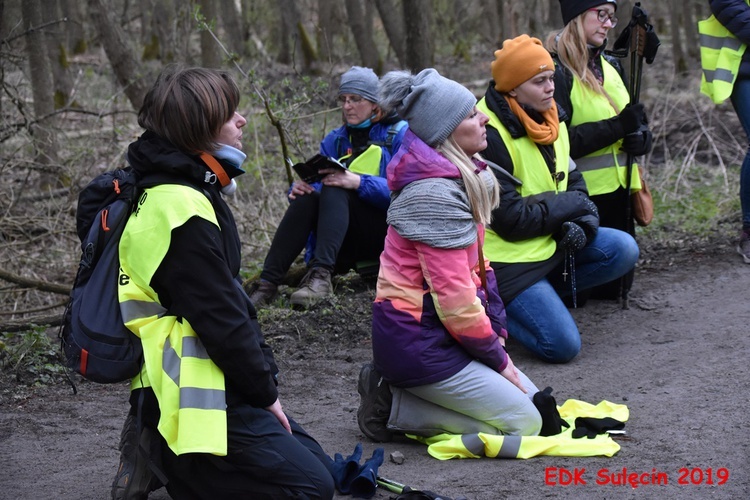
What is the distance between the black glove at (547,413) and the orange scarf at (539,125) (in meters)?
1.61

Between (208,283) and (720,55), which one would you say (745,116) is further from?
(208,283)

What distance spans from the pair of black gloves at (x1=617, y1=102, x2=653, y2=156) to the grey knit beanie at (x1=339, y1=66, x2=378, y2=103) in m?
1.62

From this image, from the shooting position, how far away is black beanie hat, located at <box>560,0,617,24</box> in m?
5.67

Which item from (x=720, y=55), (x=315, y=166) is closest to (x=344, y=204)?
(x=315, y=166)

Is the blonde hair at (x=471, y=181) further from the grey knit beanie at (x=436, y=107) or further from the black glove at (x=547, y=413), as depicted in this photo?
the black glove at (x=547, y=413)

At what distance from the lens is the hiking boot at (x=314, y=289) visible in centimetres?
627

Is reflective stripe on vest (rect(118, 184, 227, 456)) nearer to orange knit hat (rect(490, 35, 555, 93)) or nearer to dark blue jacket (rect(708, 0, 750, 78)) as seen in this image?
orange knit hat (rect(490, 35, 555, 93))

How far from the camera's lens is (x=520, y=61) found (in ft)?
16.6

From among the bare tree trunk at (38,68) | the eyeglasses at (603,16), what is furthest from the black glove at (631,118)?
the bare tree trunk at (38,68)

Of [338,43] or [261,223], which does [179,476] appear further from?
[338,43]

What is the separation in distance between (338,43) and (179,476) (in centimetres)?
2056

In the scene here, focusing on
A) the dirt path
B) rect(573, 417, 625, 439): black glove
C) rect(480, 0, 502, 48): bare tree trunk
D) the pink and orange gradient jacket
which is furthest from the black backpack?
rect(480, 0, 502, 48): bare tree trunk

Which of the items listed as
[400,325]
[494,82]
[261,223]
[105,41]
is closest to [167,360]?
[400,325]

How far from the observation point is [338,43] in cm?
2291
